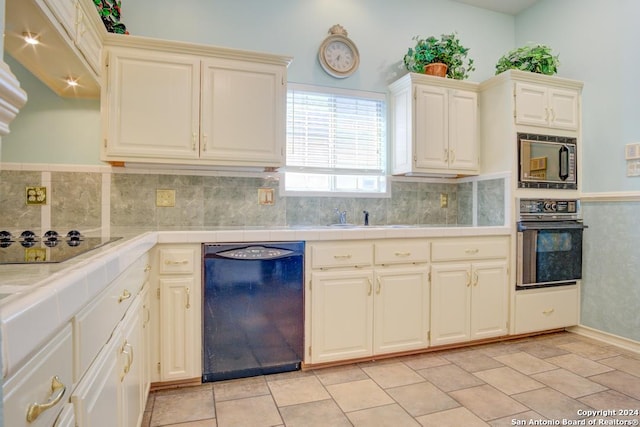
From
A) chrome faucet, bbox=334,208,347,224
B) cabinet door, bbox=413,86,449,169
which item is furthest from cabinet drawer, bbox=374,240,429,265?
cabinet door, bbox=413,86,449,169

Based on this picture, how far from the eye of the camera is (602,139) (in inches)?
119

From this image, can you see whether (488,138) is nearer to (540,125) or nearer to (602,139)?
(540,125)

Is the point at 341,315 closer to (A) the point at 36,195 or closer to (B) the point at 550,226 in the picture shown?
(B) the point at 550,226

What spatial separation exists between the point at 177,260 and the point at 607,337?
128 inches

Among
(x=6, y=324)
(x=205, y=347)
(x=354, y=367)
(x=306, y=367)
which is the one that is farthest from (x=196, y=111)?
(x=6, y=324)

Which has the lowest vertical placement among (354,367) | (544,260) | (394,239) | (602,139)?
→ (354,367)

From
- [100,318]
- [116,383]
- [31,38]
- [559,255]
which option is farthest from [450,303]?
[31,38]

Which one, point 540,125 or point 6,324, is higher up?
point 540,125

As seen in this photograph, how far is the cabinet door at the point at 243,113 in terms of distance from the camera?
8.07ft

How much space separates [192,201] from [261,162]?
599 mm

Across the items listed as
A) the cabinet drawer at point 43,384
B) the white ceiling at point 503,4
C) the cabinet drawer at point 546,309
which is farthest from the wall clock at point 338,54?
the cabinet drawer at point 43,384

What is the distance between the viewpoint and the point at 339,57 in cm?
313

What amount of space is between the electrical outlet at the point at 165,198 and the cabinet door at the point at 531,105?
2685 mm

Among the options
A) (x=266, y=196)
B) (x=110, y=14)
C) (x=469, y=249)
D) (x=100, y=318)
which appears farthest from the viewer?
(x=266, y=196)
